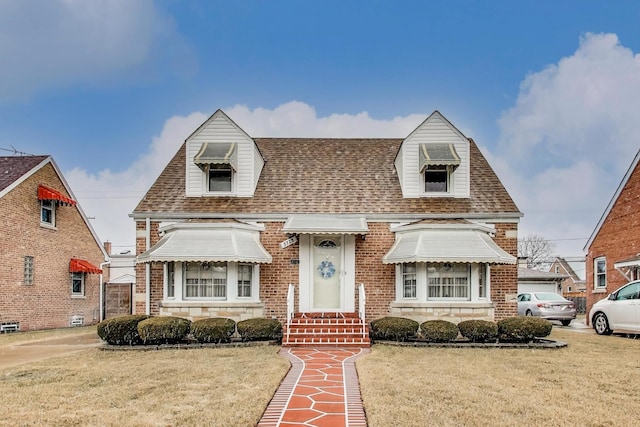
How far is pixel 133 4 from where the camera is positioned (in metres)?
15.7

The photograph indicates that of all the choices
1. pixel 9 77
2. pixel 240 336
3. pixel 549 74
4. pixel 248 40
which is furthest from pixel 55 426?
pixel 549 74

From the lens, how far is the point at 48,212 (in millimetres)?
23297

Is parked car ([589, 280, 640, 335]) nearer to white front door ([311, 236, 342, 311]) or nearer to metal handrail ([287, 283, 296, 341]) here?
white front door ([311, 236, 342, 311])

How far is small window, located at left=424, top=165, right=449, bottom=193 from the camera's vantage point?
17.7 m

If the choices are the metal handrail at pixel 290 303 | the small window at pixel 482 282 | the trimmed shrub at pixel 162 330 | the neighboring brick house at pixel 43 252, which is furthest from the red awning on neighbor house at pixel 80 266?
the small window at pixel 482 282

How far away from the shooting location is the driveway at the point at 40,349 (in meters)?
12.4

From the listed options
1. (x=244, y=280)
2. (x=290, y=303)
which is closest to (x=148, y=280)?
(x=244, y=280)

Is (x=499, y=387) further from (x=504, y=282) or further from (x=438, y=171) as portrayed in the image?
(x=438, y=171)

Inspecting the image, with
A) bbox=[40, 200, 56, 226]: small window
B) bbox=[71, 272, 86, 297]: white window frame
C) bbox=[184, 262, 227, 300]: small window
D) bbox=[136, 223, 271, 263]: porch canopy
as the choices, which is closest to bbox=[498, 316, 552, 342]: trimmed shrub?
bbox=[136, 223, 271, 263]: porch canopy

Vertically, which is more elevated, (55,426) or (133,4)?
(133,4)

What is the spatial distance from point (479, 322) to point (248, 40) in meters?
12.4

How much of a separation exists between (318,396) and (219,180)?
36.1ft

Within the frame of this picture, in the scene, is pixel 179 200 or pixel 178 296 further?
pixel 179 200

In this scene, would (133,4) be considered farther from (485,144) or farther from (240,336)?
(485,144)
